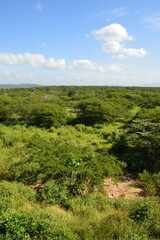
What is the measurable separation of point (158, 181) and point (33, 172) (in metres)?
7.67

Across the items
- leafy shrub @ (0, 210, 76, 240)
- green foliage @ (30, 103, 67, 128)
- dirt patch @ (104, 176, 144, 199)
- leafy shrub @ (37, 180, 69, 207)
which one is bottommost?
dirt patch @ (104, 176, 144, 199)

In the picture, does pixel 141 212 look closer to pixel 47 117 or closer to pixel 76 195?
pixel 76 195

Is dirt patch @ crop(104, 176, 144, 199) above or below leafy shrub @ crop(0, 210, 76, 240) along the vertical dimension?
below

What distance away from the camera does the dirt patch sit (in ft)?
34.6

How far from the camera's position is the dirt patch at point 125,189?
34.6 feet

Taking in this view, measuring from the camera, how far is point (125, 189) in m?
11.4

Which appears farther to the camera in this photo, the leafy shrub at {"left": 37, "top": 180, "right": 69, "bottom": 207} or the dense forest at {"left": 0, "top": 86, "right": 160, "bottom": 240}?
the leafy shrub at {"left": 37, "top": 180, "right": 69, "bottom": 207}

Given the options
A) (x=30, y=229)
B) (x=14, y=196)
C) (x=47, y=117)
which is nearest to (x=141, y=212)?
(x=30, y=229)

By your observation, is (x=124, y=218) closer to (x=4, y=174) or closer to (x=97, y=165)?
(x=97, y=165)

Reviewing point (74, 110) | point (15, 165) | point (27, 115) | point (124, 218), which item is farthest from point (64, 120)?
point (124, 218)

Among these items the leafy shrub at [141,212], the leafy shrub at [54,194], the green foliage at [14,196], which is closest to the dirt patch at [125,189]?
the leafy shrub at [141,212]

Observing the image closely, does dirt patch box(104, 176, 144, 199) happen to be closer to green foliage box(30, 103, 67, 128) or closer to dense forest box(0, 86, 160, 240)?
dense forest box(0, 86, 160, 240)

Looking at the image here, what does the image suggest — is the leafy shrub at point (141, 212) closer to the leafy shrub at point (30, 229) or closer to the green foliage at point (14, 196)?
the leafy shrub at point (30, 229)

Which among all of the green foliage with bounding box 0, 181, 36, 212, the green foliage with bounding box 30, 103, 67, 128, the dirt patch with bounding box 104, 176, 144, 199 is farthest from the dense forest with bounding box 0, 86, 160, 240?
the green foliage with bounding box 30, 103, 67, 128
